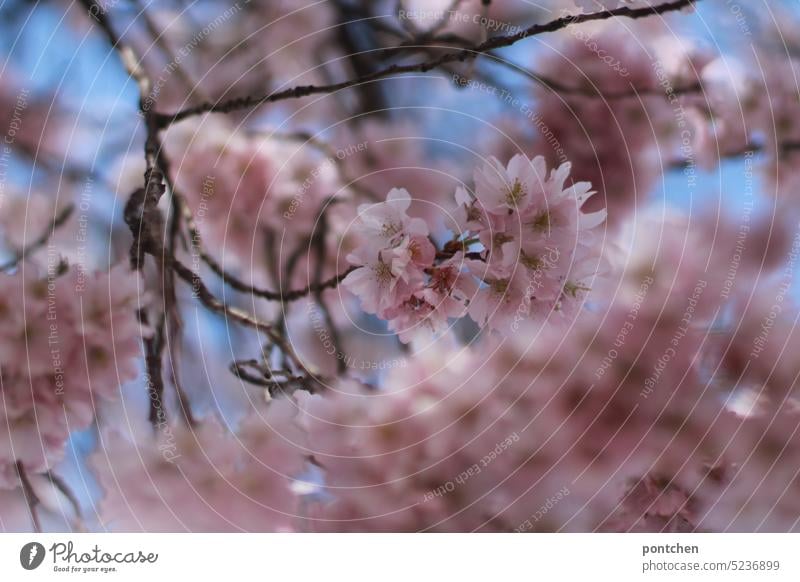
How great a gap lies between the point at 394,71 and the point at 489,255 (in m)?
0.16

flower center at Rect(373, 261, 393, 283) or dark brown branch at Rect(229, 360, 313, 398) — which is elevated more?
flower center at Rect(373, 261, 393, 283)

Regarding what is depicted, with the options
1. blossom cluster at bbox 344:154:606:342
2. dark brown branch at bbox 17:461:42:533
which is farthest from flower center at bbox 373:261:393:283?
dark brown branch at bbox 17:461:42:533

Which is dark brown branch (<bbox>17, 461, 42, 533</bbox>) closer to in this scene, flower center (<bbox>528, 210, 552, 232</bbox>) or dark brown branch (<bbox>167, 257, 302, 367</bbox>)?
dark brown branch (<bbox>167, 257, 302, 367</bbox>)

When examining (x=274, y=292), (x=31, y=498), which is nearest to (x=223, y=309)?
(x=274, y=292)

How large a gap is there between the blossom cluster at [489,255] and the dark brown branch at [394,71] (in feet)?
0.29

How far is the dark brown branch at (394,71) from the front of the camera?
52 centimetres

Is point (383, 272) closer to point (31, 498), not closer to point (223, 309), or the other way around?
point (223, 309)

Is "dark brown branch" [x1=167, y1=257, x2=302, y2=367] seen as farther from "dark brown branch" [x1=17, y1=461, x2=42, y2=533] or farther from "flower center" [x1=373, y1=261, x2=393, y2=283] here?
"dark brown branch" [x1=17, y1=461, x2=42, y2=533]

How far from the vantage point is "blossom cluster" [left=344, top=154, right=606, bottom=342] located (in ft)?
1.68

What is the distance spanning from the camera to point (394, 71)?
0.52 metres

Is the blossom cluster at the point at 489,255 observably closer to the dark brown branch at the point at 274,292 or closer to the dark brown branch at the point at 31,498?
the dark brown branch at the point at 274,292

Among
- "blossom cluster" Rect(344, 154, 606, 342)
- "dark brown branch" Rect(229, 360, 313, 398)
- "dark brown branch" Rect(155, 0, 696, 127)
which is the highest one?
"dark brown branch" Rect(155, 0, 696, 127)

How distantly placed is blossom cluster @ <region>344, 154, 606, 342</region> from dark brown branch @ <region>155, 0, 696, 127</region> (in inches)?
3.4

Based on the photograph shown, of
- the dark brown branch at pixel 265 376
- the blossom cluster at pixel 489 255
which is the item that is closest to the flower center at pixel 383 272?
the blossom cluster at pixel 489 255
